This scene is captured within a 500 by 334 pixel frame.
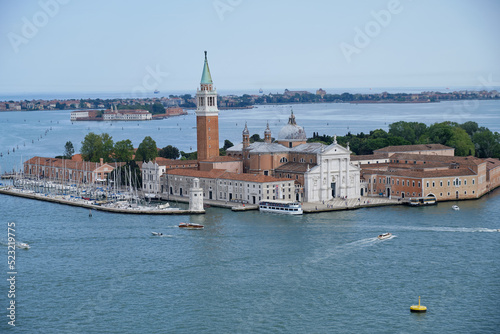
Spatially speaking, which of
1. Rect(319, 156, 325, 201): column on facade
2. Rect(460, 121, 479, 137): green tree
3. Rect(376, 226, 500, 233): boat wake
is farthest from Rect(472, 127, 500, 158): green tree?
Rect(376, 226, 500, 233): boat wake

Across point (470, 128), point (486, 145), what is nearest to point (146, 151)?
point (486, 145)

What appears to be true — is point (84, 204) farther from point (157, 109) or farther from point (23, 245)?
point (157, 109)

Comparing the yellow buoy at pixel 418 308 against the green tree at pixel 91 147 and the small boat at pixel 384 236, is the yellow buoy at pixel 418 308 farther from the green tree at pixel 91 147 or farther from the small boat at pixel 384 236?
the green tree at pixel 91 147

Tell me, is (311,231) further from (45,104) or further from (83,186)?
(45,104)

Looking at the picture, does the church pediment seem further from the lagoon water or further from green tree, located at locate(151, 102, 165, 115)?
green tree, located at locate(151, 102, 165, 115)

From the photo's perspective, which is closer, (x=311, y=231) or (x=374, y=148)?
(x=311, y=231)

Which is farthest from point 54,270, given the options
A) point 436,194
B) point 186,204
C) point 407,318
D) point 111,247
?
point 436,194

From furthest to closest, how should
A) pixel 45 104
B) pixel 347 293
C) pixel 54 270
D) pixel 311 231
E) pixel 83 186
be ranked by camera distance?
1. pixel 45 104
2. pixel 83 186
3. pixel 311 231
4. pixel 54 270
5. pixel 347 293
